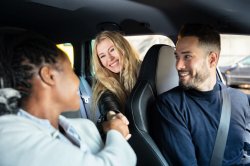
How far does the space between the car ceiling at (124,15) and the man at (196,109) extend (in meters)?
0.12

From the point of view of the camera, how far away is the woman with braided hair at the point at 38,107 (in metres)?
0.86

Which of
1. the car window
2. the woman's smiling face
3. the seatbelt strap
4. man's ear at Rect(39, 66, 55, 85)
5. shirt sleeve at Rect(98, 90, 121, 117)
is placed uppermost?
man's ear at Rect(39, 66, 55, 85)

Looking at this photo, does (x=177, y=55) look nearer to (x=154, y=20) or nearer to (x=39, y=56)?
(x=154, y=20)

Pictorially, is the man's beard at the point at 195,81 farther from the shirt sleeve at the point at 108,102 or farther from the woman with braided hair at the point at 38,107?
the woman with braided hair at the point at 38,107

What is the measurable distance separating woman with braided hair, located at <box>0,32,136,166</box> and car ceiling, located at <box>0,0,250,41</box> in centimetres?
96

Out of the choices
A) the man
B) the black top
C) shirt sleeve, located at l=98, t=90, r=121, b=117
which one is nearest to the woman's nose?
the man

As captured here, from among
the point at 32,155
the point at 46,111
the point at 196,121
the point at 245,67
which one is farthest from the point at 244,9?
the point at 245,67

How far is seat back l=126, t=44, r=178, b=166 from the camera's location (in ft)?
6.02

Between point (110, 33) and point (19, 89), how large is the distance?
61.1 inches

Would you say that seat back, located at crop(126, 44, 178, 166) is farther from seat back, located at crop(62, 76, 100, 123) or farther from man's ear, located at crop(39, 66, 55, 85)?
man's ear, located at crop(39, 66, 55, 85)

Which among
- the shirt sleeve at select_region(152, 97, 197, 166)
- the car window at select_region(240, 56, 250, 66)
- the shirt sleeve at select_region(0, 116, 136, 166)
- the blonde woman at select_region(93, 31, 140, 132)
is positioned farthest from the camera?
the car window at select_region(240, 56, 250, 66)

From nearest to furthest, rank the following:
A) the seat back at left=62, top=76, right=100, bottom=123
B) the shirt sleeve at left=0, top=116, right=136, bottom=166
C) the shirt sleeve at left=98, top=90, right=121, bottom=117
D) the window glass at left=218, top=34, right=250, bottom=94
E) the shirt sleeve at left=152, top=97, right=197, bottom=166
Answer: the shirt sleeve at left=0, top=116, right=136, bottom=166, the shirt sleeve at left=152, top=97, right=197, bottom=166, the shirt sleeve at left=98, top=90, right=121, bottom=117, the window glass at left=218, top=34, right=250, bottom=94, the seat back at left=62, top=76, right=100, bottom=123

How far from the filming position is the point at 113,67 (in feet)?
8.11

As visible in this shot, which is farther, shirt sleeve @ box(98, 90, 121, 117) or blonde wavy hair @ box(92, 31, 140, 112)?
blonde wavy hair @ box(92, 31, 140, 112)
